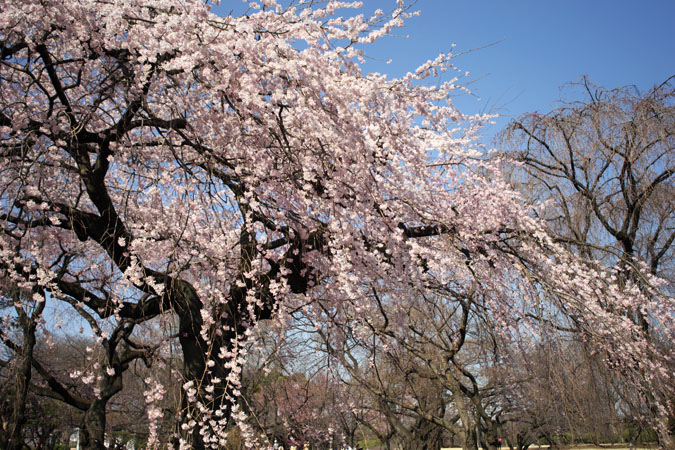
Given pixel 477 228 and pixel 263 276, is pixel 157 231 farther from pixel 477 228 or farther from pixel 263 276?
pixel 477 228

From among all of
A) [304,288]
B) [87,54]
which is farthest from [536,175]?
[87,54]

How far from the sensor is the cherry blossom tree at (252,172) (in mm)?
3166

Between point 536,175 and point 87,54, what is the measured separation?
257 inches

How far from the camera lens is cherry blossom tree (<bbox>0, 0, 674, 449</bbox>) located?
317 centimetres

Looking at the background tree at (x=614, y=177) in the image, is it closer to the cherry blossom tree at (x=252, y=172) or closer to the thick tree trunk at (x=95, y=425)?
the cherry blossom tree at (x=252, y=172)

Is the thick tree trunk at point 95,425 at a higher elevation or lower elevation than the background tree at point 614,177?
lower

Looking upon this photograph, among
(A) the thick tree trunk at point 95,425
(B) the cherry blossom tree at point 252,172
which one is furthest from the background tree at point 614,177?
(A) the thick tree trunk at point 95,425

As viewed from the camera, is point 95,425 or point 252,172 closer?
point 252,172

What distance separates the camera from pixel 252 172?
146 inches

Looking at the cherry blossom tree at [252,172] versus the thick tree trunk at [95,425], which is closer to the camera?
the cherry blossom tree at [252,172]

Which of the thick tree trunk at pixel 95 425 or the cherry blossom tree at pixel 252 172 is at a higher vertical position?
the cherry blossom tree at pixel 252 172

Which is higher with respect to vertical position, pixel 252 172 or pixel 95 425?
pixel 252 172

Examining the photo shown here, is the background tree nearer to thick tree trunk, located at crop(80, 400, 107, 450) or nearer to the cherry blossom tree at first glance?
the cherry blossom tree

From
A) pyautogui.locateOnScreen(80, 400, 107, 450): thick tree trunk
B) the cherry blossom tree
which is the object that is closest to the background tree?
the cherry blossom tree
